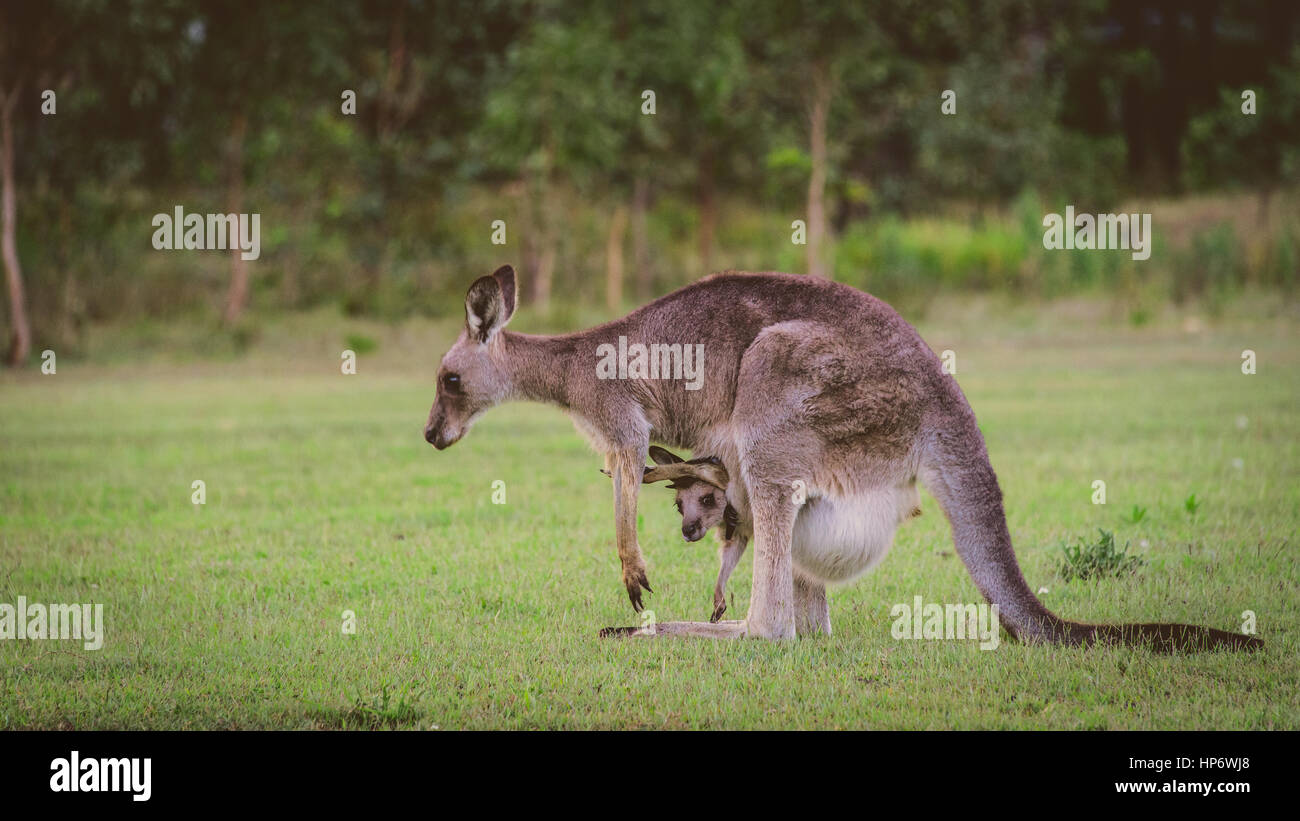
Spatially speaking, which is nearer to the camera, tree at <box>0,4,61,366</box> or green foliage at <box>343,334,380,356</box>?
tree at <box>0,4,61,366</box>

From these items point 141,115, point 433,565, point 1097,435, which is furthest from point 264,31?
point 433,565

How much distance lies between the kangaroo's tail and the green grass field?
0.28 ft

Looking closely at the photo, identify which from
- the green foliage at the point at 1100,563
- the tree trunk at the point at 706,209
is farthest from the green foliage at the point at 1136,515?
the tree trunk at the point at 706,209

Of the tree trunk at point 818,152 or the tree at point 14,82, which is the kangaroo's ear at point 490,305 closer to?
the tree at point 14,82

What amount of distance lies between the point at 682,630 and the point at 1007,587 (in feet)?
4.55

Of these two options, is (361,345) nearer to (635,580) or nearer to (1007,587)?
(635,580)

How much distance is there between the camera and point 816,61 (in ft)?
82.0

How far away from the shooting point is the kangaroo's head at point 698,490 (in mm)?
6621

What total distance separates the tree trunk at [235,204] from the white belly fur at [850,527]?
17710 millimetres

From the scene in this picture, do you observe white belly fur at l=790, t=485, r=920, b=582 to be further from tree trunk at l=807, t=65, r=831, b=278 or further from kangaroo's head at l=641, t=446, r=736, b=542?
tree trunk at l=807, t=65, r=831, b=278

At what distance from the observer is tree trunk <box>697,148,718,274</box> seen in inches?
1009

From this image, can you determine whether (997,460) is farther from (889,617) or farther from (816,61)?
(816,61)

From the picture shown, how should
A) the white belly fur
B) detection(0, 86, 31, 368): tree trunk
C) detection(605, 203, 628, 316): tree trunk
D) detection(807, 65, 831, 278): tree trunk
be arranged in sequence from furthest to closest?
detection(807, 65, 831, 278): tree trunk, detection(605, 203, 628, 316): tree trunk, detection(0, 86, 31, 368): tree trunk, the white belly fur

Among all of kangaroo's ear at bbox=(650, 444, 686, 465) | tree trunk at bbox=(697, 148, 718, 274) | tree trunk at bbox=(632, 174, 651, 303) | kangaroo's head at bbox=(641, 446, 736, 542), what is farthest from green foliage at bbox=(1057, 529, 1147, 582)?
tree trunk at bbox=(697, 148, 718, 274)
